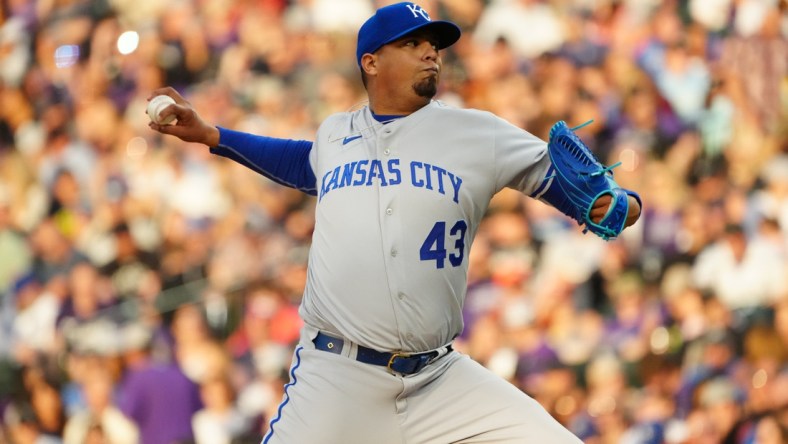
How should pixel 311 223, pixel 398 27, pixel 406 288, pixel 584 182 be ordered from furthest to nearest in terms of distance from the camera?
1. pixel 311 223
2. pixel 398 27
3. pixel 406 288
4. pixel 584 182

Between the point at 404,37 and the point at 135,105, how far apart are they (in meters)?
4.34

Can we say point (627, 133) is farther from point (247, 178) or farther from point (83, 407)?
point (83, 407)

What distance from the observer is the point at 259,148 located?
3688 mm

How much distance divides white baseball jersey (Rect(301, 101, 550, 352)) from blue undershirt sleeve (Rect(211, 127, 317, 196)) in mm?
223

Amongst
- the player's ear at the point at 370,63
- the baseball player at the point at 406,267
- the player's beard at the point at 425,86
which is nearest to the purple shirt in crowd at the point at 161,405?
the baseball player at the point at 406,267

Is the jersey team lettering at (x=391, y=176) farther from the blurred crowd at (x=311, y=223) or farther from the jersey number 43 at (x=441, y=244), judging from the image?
the blurred crowd at (x=311, y=223)

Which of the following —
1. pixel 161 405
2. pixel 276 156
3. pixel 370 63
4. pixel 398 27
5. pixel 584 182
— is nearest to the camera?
pixel 584 182

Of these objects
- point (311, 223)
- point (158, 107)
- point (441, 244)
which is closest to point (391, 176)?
point (441, 244)

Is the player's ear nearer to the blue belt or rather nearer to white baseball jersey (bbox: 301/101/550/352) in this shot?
white baseball jersey (bbox: 301/101/550/352)

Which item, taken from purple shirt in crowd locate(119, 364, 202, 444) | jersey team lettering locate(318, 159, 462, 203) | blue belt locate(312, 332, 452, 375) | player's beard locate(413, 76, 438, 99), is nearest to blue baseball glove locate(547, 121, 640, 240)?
jersey team lettering locate(318, 159, 462, 203)

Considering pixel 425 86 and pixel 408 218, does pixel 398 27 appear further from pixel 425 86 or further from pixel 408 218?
pixel 408 218

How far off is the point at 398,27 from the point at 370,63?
172mm

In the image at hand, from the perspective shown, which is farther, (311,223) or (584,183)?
(311,223)

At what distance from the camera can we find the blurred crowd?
6.46 metres
